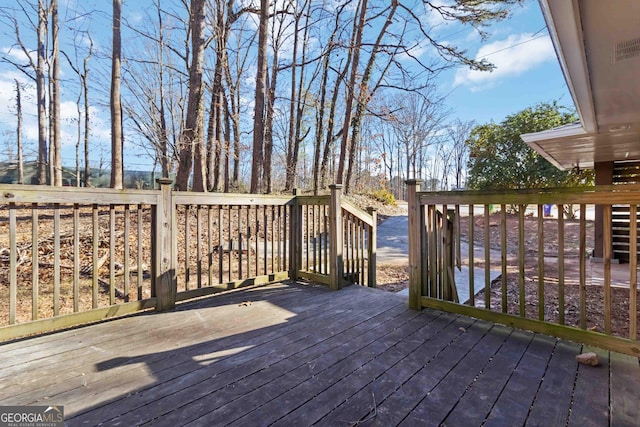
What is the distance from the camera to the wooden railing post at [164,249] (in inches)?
108

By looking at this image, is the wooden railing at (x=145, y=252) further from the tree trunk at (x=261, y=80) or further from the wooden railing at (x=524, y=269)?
the tree trunk at (x=261, y=80)

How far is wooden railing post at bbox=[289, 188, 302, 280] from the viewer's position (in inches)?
156

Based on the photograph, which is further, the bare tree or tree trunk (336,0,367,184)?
the bare tree

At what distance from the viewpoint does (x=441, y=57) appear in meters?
8.28

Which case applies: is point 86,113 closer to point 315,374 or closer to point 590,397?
point 315,374

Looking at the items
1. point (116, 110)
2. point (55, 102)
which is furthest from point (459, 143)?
point (55, 102)

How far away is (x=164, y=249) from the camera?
9.16 ft

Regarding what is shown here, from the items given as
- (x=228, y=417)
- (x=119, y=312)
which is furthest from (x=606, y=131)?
(x=119, y=312)

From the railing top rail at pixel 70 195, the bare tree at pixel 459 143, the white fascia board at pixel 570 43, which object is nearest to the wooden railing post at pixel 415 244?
the white fascia board at pixel 570 43

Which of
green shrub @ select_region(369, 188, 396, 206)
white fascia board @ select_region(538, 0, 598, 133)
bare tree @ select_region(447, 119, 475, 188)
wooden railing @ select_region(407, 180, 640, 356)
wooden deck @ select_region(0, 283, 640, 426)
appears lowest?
wooden deck @ select_region(0, 283, 640, 426)

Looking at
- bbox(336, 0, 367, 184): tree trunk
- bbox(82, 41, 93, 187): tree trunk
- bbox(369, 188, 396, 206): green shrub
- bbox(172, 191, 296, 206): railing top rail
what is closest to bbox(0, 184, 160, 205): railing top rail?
bbox(172, 191, 296, 206): railing top rail

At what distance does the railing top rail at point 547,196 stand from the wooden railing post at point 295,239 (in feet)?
5.50

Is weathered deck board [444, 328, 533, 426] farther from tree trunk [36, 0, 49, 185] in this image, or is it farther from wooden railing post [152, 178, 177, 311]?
tree trunk [36, 0, 49, 185]

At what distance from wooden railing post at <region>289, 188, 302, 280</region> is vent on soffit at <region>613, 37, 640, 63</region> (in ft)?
10.3
